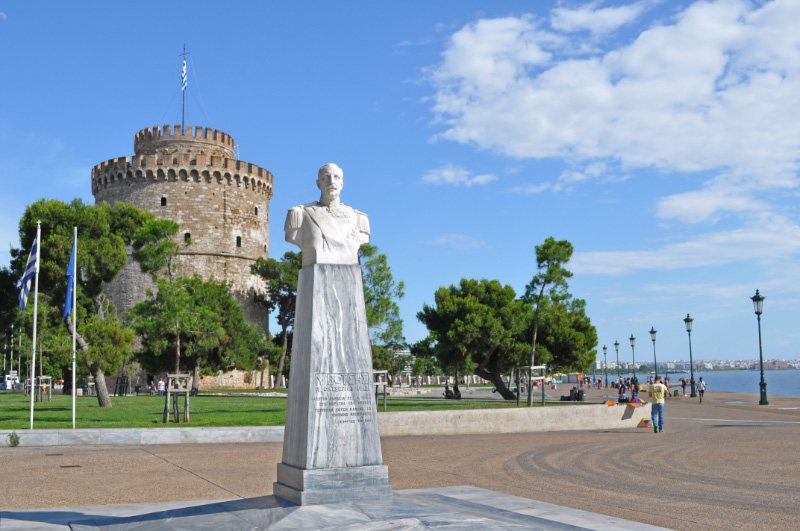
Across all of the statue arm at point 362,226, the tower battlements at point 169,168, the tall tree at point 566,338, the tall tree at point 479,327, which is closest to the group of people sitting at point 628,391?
the tall tree at point 566,338

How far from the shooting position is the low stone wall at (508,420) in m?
17.2

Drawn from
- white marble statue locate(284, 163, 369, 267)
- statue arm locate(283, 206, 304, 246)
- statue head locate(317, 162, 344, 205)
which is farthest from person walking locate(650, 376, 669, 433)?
statue arm locate(283, 206, 304, 246)

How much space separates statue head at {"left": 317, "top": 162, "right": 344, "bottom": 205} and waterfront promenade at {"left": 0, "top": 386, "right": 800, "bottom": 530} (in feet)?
12.3

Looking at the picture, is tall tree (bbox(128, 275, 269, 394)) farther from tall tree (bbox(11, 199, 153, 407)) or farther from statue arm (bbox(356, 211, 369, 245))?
statue arm (bbox(356, 211, 369, 245))

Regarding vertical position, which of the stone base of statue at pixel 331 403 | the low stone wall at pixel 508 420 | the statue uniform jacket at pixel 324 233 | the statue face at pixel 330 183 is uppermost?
the statue face at pixel 330 183

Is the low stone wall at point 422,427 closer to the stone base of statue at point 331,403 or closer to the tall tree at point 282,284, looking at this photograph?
the stone base of statue at point 331,403

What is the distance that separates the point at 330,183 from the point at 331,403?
2315 millimetres

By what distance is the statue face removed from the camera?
25.0 ft

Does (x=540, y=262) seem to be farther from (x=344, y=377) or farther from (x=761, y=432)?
(x=344, y=377)

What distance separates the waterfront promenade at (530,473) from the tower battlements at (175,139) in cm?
4444

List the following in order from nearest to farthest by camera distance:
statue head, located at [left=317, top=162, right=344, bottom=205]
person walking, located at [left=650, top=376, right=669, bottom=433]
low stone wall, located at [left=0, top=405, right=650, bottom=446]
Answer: statue head, located at [left=317, top=162, right=344, bottom=205] < low stone wall, located at [left=0, top=405, right=650, bottom=446] < person walking, located at [left=650, top=376, right=669, bottom=433]

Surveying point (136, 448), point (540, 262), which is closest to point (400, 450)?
point (136, 448)

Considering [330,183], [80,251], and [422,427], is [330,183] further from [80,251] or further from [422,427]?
[80,251]

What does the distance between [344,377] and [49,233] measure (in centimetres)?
2188
